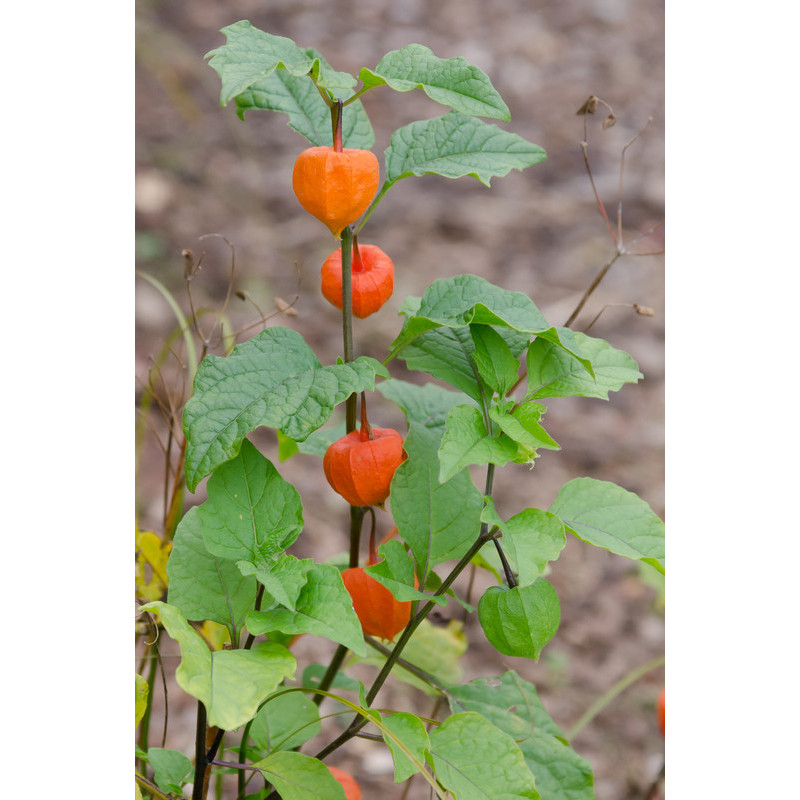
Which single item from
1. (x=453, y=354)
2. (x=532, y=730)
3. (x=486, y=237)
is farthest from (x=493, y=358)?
(x=486, y=237)

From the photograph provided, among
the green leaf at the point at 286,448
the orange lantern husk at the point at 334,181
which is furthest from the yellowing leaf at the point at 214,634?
the orange lantern husk at the point at 334,181

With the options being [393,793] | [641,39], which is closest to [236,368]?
[393,793]

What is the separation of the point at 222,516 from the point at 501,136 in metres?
0.29

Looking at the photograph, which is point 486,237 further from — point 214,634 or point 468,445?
point 468,445

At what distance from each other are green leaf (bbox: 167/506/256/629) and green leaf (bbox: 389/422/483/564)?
0.10 m

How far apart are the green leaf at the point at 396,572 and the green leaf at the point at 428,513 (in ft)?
0.04

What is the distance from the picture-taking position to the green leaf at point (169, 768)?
58 centimetres

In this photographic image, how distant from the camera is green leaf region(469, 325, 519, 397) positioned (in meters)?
0.51

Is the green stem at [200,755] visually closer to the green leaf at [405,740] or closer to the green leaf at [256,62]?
the green leaf at [405,740]

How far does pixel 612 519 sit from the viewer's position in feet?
1.66

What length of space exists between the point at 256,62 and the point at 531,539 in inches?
11.1

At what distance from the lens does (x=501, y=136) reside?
548 mm

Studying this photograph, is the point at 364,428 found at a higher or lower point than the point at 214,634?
higher

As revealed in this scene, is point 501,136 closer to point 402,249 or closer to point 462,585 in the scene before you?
point 462,585
